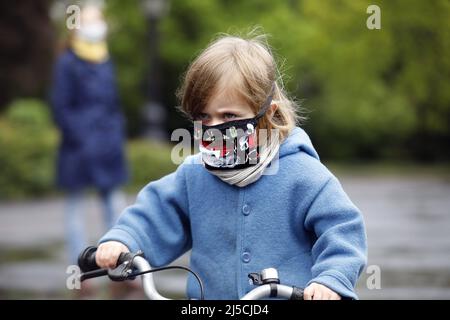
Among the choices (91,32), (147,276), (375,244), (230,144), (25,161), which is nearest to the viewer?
(147,276)

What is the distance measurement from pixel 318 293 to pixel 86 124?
227 inches

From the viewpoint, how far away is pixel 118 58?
3006 cm

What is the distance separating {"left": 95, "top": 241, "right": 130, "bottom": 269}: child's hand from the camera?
338 centimetres

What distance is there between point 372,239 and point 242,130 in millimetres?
7035

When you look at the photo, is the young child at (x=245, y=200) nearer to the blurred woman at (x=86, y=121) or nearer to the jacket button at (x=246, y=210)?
the jacket button at (x=246, y=210)

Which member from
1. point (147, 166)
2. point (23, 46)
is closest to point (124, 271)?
point (147, 166)

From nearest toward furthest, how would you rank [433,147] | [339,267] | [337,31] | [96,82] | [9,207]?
[339,267] → [96,82] → [9,207] → [337,31] → [433,147]

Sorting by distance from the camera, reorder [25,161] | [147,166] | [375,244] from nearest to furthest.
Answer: [375,244]
[25,161]
[147,166]

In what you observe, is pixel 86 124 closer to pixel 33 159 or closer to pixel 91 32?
pixel 91 32

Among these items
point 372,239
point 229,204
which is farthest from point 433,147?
point 229,204

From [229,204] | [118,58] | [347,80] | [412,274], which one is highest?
[118,58]

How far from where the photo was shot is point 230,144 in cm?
338

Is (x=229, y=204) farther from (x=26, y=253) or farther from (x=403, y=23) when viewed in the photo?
(x=26, y=253)

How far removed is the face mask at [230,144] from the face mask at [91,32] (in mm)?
5181
